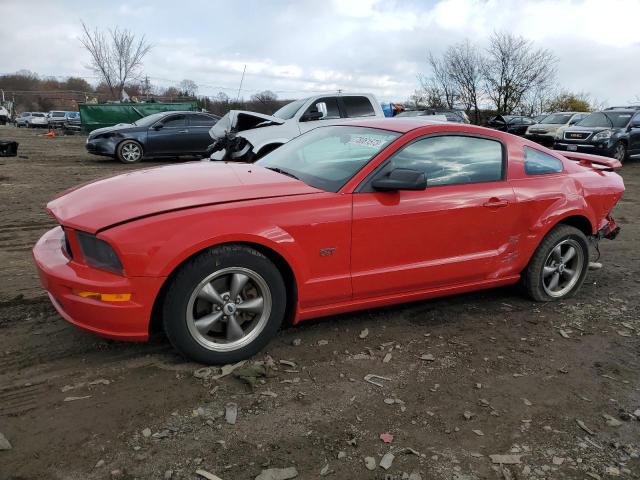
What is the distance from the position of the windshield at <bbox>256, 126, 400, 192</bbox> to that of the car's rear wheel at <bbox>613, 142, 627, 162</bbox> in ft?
48.5

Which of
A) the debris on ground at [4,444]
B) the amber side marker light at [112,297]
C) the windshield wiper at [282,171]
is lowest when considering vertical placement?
the debris on ground at [4,444]

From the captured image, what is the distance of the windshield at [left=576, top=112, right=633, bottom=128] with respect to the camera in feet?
54.5

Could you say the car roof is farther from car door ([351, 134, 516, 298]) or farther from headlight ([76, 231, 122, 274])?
headlight ([76, 231, 122, 274])

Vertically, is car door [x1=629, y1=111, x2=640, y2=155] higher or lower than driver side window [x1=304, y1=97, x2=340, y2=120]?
lower

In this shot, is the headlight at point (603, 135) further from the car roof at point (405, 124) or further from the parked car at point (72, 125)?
the parked car at point (72, 125)

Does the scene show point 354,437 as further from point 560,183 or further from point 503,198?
point 560,183

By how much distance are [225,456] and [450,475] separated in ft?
3.37

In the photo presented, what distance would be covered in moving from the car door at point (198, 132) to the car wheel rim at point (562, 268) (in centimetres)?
1200

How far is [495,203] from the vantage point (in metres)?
3.90

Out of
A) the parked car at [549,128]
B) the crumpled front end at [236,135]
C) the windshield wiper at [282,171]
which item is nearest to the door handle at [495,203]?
the windshield wiper at [282,171]

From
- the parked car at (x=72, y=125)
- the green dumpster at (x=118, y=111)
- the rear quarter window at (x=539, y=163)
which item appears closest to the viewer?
the rear quarter window at (x=539, y=163)

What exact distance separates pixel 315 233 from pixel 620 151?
16239mm

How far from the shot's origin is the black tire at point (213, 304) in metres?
2.95

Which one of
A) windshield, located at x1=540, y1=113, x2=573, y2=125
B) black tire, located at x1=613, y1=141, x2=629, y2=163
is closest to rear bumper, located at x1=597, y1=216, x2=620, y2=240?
black tire, located at x1=613, y1=141, x2=629, y2=163
